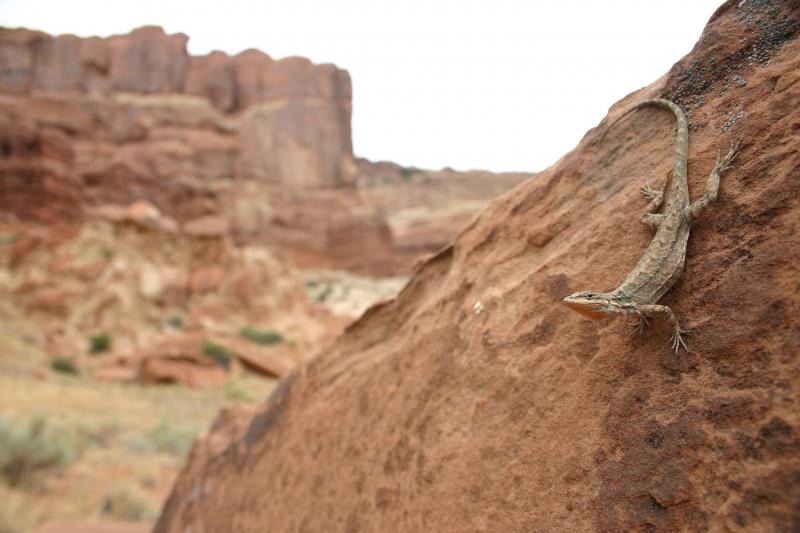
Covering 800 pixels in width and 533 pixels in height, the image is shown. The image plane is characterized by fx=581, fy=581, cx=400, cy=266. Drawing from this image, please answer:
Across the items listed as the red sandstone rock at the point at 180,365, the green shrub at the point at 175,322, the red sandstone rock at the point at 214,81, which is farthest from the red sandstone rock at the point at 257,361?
the red sandstone rock at the point at 214,81

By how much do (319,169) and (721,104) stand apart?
48.3m

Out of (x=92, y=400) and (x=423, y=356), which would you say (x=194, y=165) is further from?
(x=423, y=356)

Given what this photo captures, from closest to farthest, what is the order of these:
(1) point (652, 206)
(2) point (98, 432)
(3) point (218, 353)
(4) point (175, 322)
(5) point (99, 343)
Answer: (1) point (652, 206), (2) point (98, 432), (3) point (218, 353), (5) point (99, 343), (4) point (175, 322)

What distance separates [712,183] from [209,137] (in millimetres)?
49311

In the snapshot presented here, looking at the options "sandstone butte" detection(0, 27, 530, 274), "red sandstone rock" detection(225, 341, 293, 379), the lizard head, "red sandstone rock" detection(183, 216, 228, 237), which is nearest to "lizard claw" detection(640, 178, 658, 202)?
the lizard head

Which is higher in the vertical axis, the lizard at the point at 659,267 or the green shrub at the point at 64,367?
the lizard at the point at 659,267

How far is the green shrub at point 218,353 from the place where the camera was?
18.8 m

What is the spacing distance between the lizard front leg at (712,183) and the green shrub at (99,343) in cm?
2228

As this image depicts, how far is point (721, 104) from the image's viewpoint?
85.8 inches

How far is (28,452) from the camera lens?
7.36 metres

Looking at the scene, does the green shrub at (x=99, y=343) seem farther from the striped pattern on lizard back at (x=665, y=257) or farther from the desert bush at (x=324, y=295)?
the striped pattern on lizard back at (x=665, y=257)

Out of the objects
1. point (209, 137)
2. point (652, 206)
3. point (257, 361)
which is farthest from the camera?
point (209, 137)

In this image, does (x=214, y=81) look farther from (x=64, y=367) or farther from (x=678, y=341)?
(x=678, y=341)

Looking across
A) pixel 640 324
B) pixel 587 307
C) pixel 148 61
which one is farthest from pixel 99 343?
pixel 148 61
